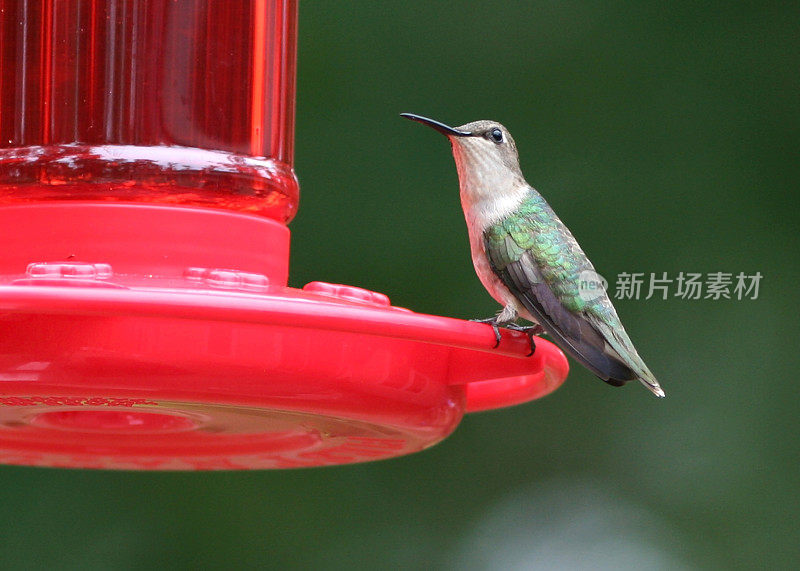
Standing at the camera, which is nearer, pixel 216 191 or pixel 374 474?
pixel 216 191

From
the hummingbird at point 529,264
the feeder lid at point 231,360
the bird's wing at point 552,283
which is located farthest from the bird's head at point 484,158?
the feeder lid at point 231,360

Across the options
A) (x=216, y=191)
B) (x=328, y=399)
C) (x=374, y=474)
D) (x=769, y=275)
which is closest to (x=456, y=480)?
(x=374, y=474)

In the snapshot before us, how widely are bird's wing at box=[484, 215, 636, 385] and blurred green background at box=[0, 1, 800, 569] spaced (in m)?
1.54

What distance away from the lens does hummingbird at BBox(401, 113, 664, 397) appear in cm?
270

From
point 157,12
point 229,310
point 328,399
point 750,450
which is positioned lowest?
point 750,450

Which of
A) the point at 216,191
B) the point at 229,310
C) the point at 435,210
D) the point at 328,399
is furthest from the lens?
the point at 435,210

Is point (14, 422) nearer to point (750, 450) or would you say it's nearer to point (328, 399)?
point (328, 399)

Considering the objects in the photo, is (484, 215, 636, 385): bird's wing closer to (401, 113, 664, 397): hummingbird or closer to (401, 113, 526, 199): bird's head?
(401, 113, 664, 397): hummingbird

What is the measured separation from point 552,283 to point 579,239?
6.14ft

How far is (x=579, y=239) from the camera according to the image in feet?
15.9

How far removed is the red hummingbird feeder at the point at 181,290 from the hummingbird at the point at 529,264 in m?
0.26

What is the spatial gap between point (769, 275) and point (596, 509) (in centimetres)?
123

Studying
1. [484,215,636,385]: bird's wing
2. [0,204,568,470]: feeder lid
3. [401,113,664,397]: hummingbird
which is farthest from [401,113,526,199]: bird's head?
[0,204,568,470]: feeder lid

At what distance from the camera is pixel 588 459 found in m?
5.02
